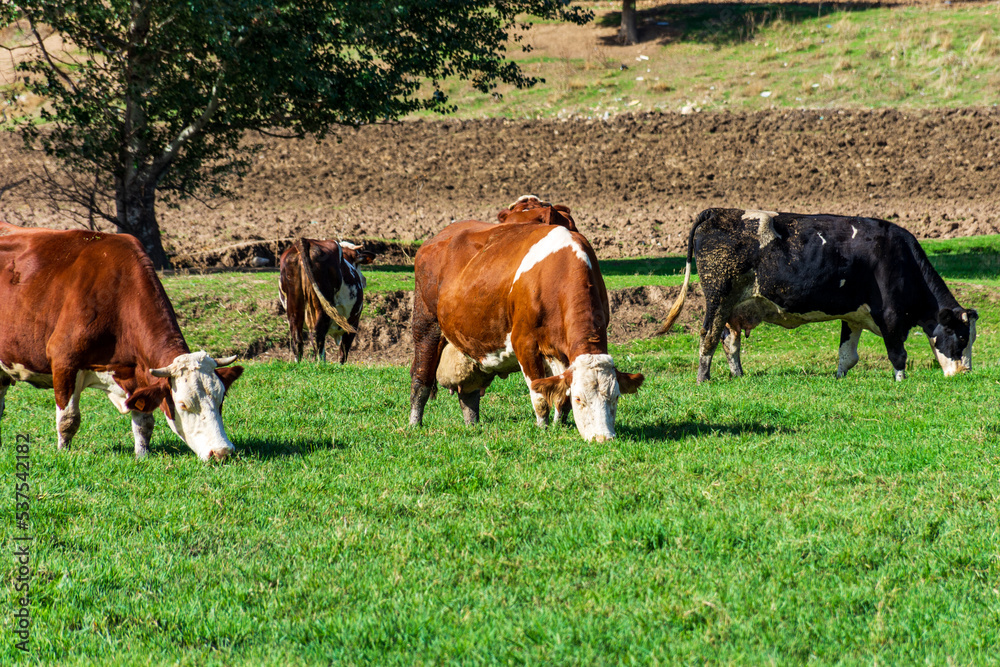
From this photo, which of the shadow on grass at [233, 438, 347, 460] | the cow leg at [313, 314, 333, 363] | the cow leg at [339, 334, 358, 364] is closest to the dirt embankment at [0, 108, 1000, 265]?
the cow leg at [339, 334, 358, 364]

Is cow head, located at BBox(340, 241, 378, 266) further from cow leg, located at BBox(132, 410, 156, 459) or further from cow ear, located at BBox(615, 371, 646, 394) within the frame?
cow ear, located at BBox(615, 371, 646, 394)

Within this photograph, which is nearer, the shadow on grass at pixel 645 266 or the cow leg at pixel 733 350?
the cow leg at pixel 733 350

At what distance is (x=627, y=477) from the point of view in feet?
21.7

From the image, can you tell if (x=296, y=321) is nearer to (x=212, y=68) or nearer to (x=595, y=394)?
(x=212, y=68)

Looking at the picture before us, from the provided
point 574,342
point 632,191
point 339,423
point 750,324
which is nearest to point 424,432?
point 339,423

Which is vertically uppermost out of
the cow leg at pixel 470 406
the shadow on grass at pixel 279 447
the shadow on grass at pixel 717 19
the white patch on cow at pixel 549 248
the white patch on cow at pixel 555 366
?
the shadow on grass at pixel 717 19

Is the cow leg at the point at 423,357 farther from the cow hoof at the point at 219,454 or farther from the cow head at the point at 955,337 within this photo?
the cow head at the point at 955,337

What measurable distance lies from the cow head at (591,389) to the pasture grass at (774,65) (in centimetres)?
2846

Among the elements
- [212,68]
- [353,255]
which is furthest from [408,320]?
[212,68]

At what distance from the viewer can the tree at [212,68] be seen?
16781mm

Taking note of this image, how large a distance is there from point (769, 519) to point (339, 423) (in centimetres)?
457

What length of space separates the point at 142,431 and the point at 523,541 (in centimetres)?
375

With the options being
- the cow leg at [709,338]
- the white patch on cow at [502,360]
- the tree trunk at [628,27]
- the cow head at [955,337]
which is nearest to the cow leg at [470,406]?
the white patch on cow at [502,360]

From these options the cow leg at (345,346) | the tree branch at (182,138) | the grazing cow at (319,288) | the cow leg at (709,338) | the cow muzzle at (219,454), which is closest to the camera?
the cow muzzle at (219,454)
